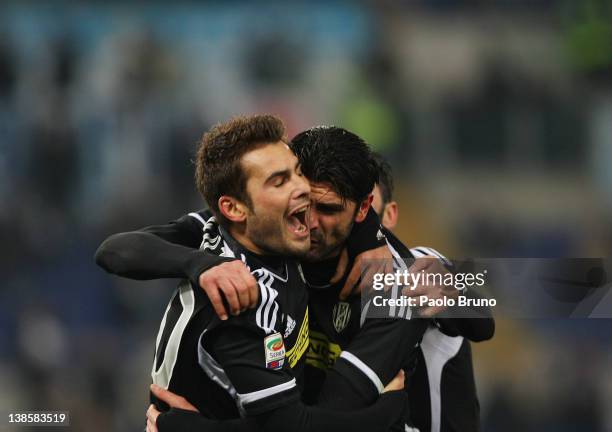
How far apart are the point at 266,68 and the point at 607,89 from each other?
146 inches

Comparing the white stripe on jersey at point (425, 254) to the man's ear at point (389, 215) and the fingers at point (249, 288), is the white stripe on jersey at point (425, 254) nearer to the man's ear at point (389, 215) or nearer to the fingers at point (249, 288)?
the man's ear at point (389, 215)

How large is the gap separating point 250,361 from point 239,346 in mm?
53

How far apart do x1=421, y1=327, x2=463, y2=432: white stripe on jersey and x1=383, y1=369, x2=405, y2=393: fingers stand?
349 millimetres

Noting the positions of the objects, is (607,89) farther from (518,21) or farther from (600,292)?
(600,292)

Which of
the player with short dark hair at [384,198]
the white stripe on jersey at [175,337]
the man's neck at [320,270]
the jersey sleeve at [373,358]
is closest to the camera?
the white stripe on jersey at [175,337]

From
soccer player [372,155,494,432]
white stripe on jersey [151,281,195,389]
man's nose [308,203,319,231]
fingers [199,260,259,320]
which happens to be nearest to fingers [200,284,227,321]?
fingers [199,260,259,320]

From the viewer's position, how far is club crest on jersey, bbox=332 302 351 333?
3127mm

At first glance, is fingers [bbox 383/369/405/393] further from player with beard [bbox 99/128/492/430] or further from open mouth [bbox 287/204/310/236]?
open mouth [bbox 287/204/310/236]

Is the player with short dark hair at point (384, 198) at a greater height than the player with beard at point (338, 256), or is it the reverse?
the player with short dark hair at point (384, 198)

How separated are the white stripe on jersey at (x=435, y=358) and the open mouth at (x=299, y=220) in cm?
66

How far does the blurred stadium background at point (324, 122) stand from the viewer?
803 cm

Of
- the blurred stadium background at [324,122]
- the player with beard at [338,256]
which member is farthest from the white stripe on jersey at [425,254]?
the blurred stadium background at [324,122]

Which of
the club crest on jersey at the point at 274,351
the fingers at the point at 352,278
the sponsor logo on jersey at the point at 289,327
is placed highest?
the fingers at the point at 352,278

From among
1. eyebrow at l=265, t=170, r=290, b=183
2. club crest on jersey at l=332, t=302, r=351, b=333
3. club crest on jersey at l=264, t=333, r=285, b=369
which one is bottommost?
club crest on jersey at l=264, t=333, r=285, b=369
